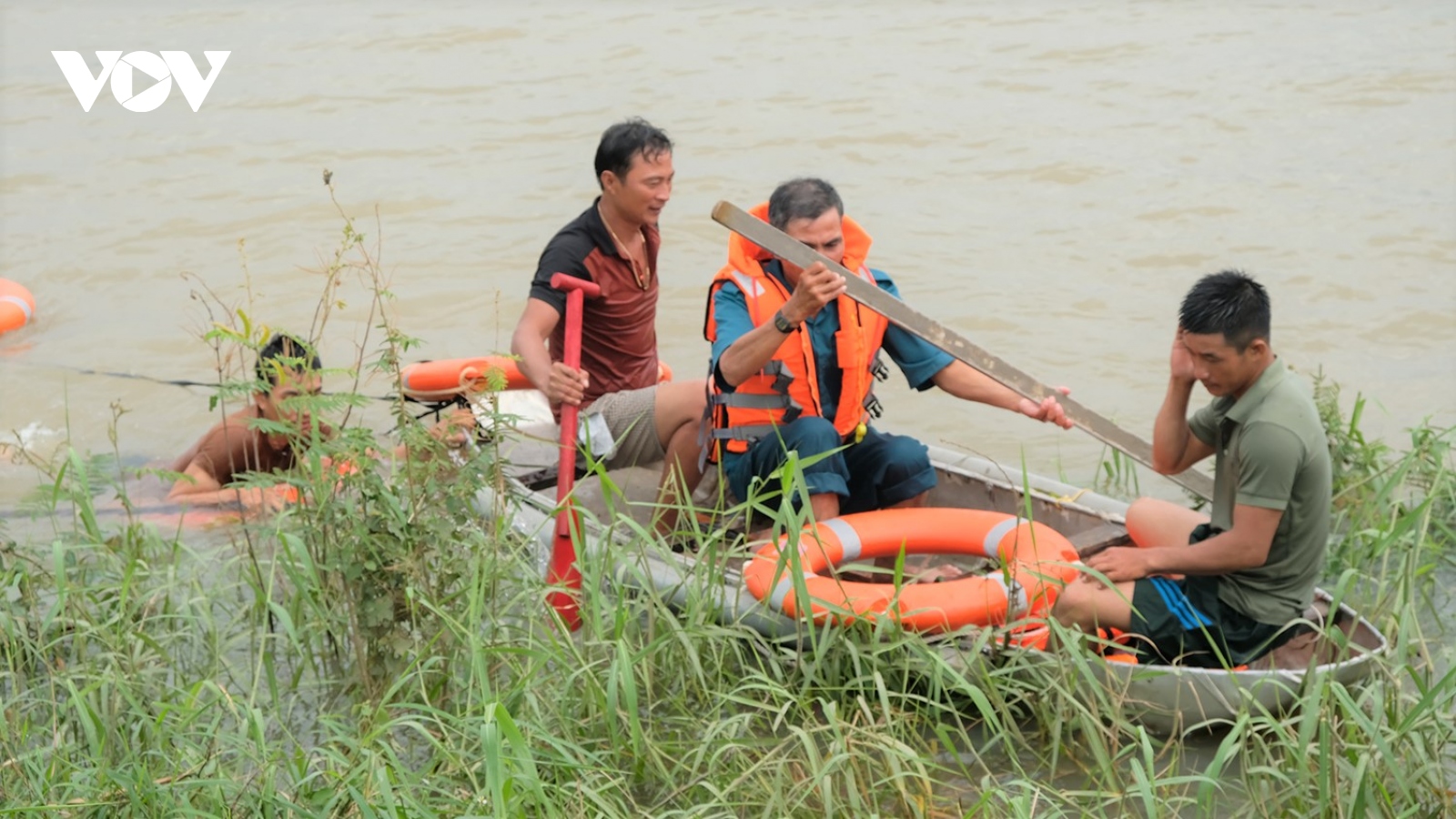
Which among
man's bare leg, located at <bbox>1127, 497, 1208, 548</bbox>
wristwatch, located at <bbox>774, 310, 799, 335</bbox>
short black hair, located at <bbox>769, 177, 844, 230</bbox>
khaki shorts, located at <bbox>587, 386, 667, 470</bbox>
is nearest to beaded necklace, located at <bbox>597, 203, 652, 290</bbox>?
khaki shorts, located at <bbox>587, 386, 667, 470</bbox>

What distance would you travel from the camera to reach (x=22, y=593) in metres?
3.96

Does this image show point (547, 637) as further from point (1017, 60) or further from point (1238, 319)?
point (1017, 60)

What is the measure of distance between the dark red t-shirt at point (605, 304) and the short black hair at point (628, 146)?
19 cm

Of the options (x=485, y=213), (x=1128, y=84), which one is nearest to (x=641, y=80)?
(x=485, y=213)

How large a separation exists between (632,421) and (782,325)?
1124 millimetres

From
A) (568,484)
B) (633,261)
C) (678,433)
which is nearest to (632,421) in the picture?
(678,433)

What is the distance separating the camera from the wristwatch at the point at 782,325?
409 cm

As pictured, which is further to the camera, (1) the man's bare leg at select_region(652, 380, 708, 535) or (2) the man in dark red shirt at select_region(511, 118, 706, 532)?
(2) the man in dark red shirt at select_region(511, 118, 706, 532)

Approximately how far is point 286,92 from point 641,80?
8.36ft

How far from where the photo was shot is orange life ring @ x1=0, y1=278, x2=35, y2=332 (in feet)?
25.7

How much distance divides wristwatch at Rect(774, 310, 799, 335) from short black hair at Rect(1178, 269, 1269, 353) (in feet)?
3.32

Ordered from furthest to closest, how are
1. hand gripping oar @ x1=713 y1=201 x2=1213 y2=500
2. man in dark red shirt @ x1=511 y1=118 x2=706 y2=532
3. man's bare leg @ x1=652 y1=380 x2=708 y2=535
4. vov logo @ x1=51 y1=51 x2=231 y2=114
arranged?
vov logo @ x1=51 y1=51 x2=231 y2=114 → man in dark red shirt @ x1=511 y1=118 x2=706 y2=532 → man's bare leg @ x1=652 y1=380 x2=708 y2=535 → hand gripping oar @ x1=713 y1=201 x2=1213 y2=500

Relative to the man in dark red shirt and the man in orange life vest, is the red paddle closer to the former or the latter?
the man in dark red shirt

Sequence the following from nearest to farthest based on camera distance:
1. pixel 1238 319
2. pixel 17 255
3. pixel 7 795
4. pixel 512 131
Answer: pixel 7 795
pixel 1238 319
pixel 17 255
pixel 512 131
